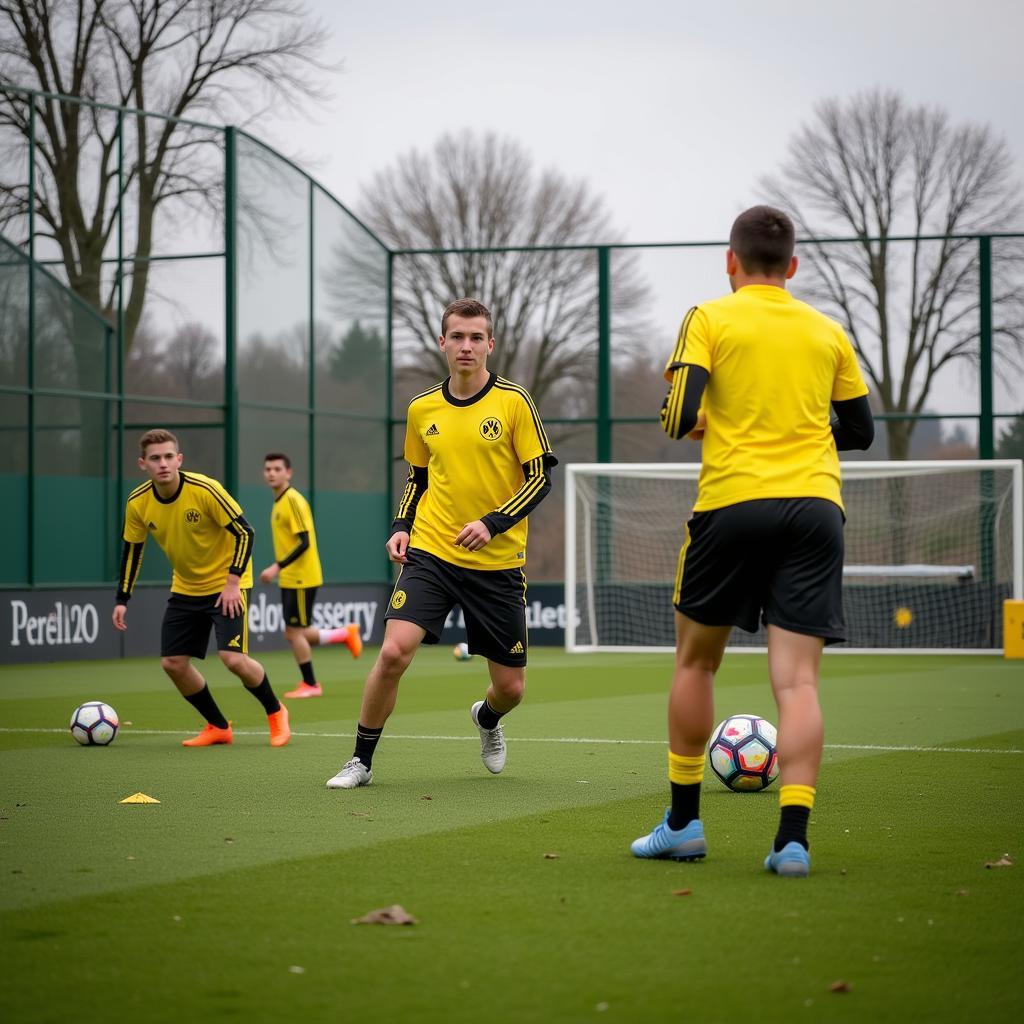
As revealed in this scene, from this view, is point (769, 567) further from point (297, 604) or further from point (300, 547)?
point (297, 604)

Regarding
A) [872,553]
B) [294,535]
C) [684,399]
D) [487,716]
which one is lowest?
[487,716]

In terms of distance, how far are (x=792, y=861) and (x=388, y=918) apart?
139cm

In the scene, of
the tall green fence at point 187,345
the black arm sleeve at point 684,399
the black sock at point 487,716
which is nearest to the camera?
the black arm sleeve at point 684,399

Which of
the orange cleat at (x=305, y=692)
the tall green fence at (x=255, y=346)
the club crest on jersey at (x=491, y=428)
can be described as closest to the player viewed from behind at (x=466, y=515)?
the club crest on jersey at (x=491, y=428)

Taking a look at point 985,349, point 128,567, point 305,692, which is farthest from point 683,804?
point 985,349

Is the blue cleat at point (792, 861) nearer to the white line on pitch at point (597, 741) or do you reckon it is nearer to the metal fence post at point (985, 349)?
the white line on pitch at point (597, 741)

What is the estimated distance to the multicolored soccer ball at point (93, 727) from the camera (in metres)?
9.88

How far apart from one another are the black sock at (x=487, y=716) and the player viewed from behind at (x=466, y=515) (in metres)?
0.37

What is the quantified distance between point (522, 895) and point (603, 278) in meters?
22.2

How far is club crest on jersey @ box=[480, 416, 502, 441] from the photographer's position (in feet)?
25.6

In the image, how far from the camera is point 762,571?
539 centimetres

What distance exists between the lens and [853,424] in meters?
5.61

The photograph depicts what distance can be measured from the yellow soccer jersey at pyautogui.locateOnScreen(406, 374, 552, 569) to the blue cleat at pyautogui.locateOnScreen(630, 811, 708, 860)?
2.37 m

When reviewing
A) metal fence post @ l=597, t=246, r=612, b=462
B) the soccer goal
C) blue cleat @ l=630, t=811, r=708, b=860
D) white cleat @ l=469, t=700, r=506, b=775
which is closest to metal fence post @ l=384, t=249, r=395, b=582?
the soccer goal
